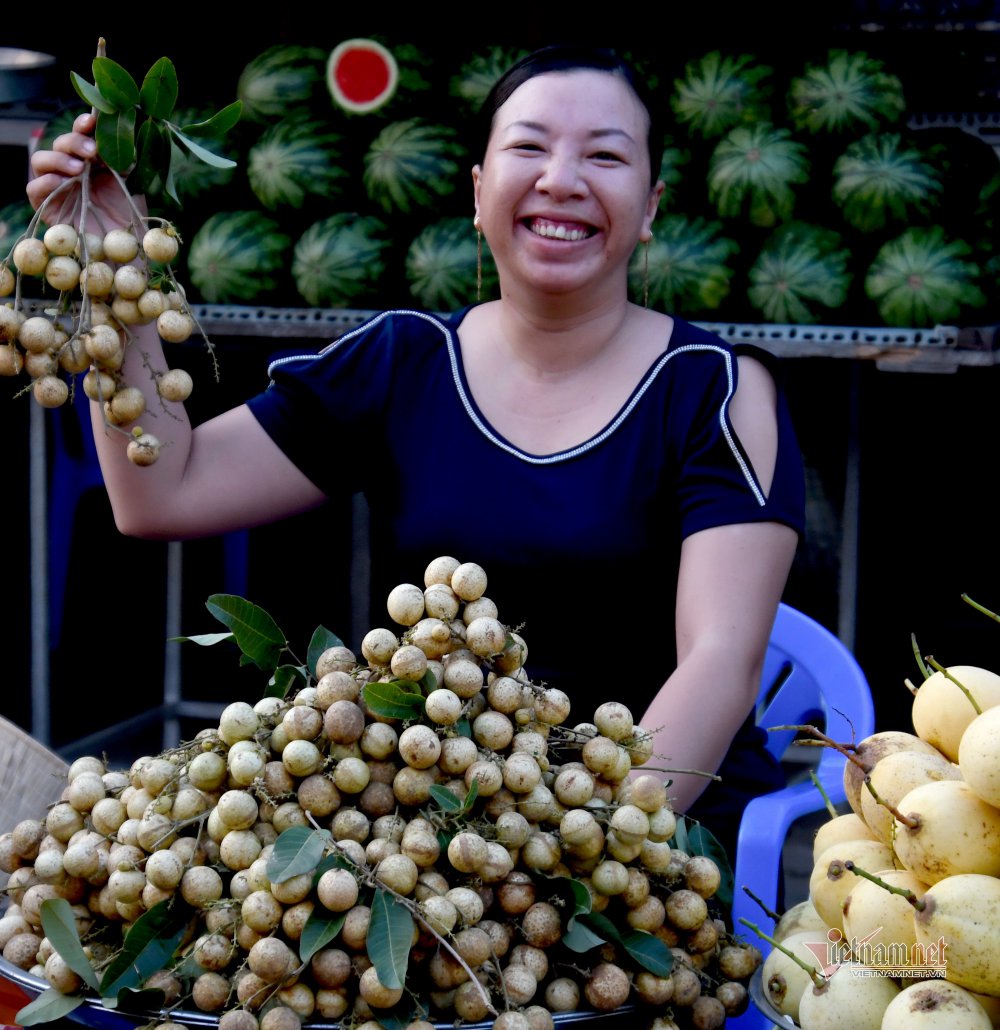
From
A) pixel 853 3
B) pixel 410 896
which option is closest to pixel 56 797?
pixel 410 896

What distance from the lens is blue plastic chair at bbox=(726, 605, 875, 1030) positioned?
181 centimetres

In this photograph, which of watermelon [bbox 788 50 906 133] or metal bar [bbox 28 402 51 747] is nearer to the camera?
watermelon [bbox 788 50 906 133]

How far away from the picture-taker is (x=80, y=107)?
146 inches

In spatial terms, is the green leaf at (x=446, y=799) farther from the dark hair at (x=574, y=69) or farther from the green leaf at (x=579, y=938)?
the dark hair at (x=574, y=69)

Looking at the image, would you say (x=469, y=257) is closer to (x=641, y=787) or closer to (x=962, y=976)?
(x=641, y=787)

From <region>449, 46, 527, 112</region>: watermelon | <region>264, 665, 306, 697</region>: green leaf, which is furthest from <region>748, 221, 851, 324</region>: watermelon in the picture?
<region>264, 665, 306, 697</region>: green leaf

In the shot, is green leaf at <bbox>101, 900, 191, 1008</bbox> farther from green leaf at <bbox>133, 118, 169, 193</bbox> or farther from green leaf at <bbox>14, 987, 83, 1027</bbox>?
green leaf at <bbox>133, 118, 169, 193</bbox>

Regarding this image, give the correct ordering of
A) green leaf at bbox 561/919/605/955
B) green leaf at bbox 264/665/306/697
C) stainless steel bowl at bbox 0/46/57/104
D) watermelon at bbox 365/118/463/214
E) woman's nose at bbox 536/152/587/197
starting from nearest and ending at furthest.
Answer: green leaf at bbox 561/919/605/955, green leaf at bbox 264/665/306/697, woman's nose at bbox 536/152/587/197, watermelon at bbox 365/118/463/214, stainless steel bowl at bbox 0/46/57/104

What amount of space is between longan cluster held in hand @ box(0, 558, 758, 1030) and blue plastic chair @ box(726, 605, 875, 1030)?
1.78 ft

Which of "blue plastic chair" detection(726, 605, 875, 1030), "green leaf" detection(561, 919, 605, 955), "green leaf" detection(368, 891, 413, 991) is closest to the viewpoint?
"green leaf" detection(368, 891, 413, 991)

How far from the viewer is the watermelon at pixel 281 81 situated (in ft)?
12.0

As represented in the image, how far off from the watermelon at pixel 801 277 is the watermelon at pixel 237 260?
3.91 ft

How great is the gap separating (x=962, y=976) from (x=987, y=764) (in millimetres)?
158

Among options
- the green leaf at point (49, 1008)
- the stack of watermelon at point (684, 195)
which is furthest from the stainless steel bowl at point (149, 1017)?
the stack of watermelon at point (684, 195)
